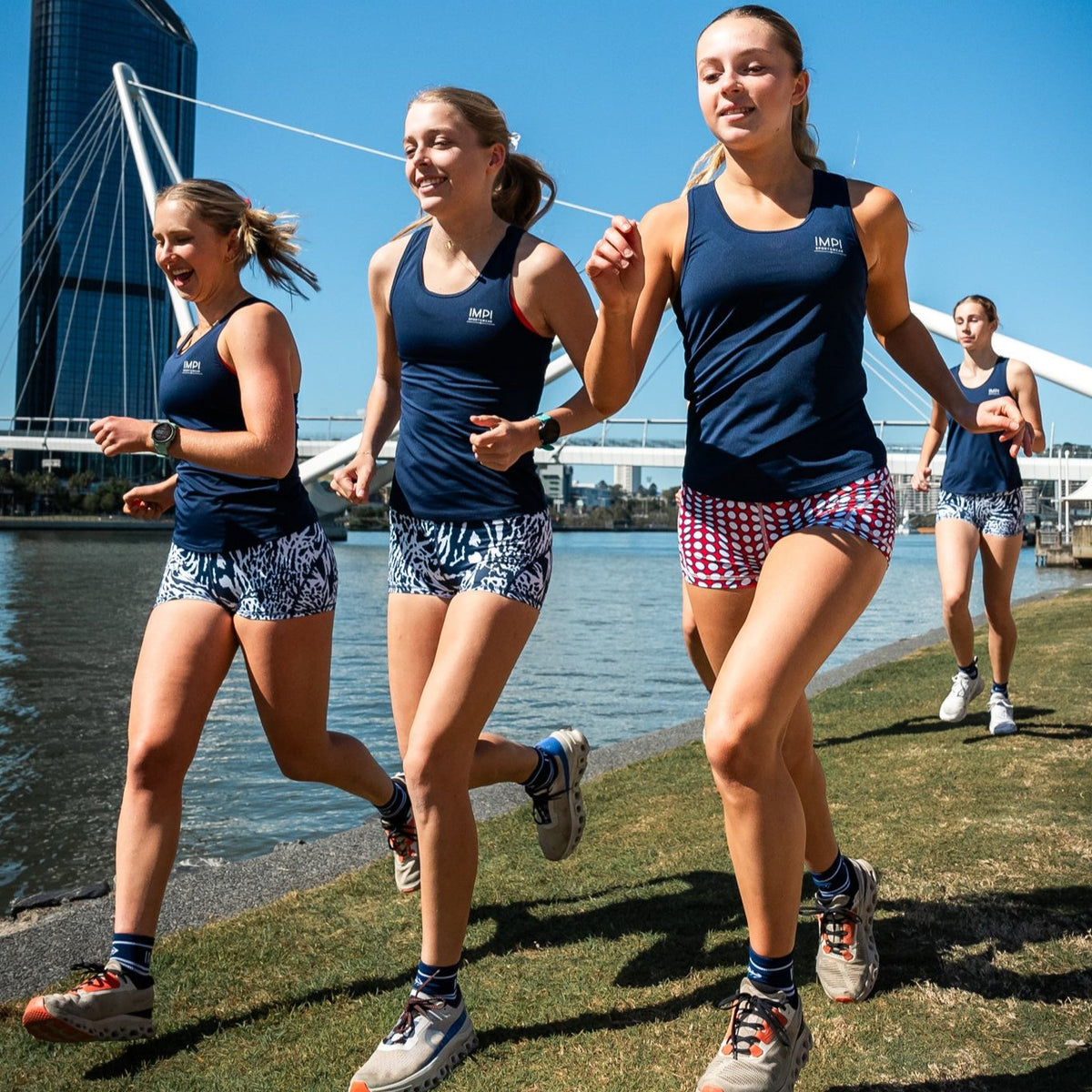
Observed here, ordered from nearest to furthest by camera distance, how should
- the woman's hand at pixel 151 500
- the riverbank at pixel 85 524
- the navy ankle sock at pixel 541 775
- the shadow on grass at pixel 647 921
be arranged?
the shadow on grass at pixel 647 921
the woman's hand at pixel 151 500
the navy ankle sock at pixel 541 775
the riverbank at pixel 85 524

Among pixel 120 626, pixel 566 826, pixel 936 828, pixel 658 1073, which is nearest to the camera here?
pixel 658 1073

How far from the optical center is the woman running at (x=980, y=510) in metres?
5.91

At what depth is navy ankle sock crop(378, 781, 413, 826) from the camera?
3516 millimetres

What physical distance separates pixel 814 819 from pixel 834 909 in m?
0.21

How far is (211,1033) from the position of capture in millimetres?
2715

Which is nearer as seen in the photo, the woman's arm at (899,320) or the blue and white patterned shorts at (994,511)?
the woman's arm at (899,320)

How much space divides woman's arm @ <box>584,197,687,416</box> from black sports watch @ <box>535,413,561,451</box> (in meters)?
0.11

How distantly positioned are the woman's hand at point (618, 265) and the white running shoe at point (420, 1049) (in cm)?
147

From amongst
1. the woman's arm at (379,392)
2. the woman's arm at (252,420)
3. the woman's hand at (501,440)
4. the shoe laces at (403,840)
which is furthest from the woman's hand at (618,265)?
the shoe laces at (403,840)

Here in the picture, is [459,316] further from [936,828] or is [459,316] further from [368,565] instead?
[368,565]

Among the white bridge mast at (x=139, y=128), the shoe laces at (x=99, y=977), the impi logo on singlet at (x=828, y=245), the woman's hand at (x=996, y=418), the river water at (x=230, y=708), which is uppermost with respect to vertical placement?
the white bridge mast at (x=139, y=128)

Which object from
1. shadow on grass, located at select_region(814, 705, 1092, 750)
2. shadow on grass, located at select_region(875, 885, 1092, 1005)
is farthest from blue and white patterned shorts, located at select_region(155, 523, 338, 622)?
shadow on grass, located at select_region(814, 705, 1092, 750)

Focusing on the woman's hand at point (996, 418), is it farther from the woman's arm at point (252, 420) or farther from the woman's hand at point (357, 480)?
the woman's arm at point (252, 420)

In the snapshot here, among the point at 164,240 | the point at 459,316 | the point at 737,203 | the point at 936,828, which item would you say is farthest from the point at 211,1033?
the point at 936,828
